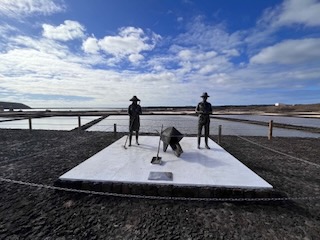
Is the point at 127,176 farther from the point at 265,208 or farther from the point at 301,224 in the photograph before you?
the point at 301,224

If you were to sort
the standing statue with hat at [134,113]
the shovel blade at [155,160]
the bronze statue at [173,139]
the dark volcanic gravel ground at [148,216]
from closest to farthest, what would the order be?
the dark volcanic gravel ground at [148,216] → the shovel blade at [155,160] → the bronze statue at [173,139] → the standing statue with hat at [134,113]

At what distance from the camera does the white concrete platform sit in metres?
4.46

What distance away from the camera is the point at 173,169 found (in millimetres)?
5242

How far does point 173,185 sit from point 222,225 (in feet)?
4.12

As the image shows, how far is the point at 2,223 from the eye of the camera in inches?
132

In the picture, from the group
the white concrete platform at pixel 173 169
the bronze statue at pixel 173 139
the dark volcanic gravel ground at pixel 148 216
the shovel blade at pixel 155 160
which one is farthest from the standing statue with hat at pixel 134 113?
the dark volcanic gravel ground at pixel 148 216

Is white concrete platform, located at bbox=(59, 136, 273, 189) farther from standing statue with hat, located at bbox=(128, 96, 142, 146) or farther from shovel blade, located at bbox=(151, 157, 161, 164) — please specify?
standing statue with hat, located at bbox=(128, 96, 142, 146)

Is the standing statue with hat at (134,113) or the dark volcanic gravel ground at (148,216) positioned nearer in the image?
the dark volcanic gravel ground at (148,216)

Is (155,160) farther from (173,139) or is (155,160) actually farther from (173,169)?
(173,139)

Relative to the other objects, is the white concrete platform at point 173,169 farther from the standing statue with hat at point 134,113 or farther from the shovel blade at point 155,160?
the standing statue with hat at point 134,113

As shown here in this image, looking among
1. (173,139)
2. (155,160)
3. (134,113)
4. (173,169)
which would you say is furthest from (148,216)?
(134,113)

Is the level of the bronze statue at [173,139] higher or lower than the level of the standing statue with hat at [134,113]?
lower

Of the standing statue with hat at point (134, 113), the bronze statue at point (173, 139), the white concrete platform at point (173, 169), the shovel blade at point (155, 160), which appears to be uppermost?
the standing statue with hat at point (134, 113)

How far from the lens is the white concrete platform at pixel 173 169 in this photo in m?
4.46
